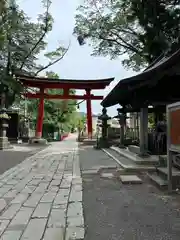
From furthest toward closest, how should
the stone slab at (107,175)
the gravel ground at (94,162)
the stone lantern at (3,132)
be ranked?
the stone lantern at (3,132), the gravel ground at (94,162), the stone slab at (107,175)

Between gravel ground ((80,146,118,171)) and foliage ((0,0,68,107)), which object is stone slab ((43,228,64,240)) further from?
foliage ((0,0,68,107))

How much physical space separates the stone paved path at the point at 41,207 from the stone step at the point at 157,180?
63.3 inches

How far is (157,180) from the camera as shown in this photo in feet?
20.4

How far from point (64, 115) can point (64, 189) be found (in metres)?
31.4

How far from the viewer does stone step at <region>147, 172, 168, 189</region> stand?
18.8 ft

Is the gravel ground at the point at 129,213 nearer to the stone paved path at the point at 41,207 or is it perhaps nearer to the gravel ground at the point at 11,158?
the stone paved path at the point at 41,207

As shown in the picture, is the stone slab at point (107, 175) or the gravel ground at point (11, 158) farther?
the gravel ground at point (11, 158)

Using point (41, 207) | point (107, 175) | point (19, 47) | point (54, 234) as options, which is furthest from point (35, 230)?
point (19, 47)

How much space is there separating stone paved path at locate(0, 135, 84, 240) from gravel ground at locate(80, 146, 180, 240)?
0.64 feet

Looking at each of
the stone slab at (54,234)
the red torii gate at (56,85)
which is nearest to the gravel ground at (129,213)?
the stone slab at (54,234)

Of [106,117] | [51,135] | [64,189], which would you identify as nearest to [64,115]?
[51,135]

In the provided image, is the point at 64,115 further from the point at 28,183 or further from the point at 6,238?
the point at 6,238

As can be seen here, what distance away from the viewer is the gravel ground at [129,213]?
338 centimetres

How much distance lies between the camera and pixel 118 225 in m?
3.67
